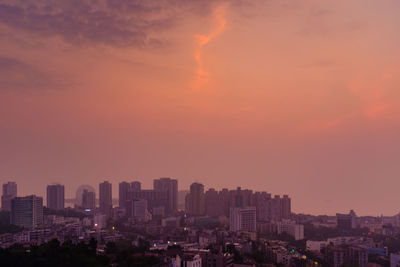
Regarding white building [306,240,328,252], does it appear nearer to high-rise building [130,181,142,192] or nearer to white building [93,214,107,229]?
white building [93,214,107,229]

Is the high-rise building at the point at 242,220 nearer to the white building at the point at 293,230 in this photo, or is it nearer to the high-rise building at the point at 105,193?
the white building at the point at 293,230

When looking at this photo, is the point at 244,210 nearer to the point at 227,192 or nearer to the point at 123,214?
the point at 227,192

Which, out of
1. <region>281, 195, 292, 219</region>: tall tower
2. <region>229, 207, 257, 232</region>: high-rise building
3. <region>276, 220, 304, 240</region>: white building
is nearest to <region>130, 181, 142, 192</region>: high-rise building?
<region>281, 195, 292, 219</region>: tall tower

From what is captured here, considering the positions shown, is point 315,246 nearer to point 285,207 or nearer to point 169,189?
point 285,207

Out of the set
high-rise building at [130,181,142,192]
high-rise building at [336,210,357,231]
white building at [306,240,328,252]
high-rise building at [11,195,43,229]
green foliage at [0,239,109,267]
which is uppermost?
green foliage at [0,239,109,267]

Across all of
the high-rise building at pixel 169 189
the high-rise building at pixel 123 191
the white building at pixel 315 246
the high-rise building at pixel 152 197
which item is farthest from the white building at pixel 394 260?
the high-rise building at pixel 123 191
